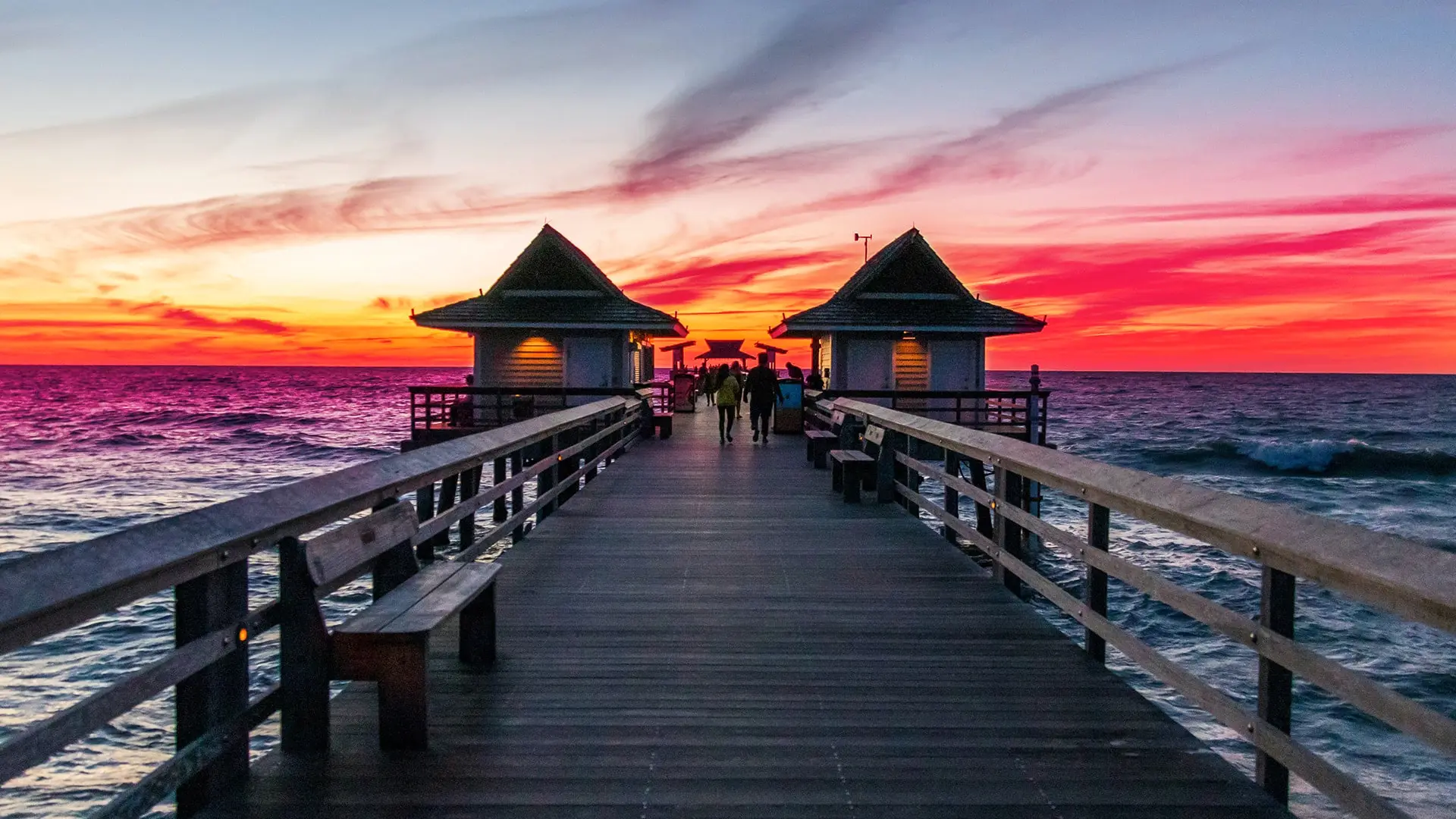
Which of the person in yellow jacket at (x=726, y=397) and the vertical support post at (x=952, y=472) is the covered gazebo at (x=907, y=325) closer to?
the person in yellow jacket at (x=726, y=397)

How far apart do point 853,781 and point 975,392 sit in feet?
71.2

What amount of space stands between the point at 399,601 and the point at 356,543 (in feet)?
1.07

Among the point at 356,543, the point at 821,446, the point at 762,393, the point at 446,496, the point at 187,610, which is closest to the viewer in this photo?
the point at 187,610

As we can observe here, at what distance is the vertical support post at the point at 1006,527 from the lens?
261 inches

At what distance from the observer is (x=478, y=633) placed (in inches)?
203

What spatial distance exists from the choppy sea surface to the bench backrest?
4.76 ft

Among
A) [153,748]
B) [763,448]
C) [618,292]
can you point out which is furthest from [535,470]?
[618,292]

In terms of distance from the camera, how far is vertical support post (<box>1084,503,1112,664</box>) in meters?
4.93

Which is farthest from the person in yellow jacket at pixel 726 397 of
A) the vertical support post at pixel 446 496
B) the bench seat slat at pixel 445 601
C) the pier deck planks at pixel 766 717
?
the bench seat slat at pixel 445 601

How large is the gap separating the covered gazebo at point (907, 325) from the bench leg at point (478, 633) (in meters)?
23.1

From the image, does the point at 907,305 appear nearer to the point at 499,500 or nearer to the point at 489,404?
the point at 489,404

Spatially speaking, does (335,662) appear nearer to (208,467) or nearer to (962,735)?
(962,735)

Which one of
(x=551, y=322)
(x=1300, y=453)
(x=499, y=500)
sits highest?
(x=551, y=322)

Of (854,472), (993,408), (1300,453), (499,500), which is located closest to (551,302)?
(993,408)
